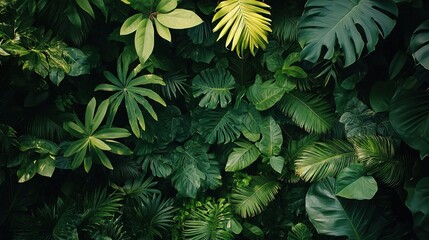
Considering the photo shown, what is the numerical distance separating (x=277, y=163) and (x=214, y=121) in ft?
1.43

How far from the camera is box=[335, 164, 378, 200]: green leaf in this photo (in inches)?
94.0

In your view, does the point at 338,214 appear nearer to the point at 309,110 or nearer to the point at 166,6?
the point at 309,110

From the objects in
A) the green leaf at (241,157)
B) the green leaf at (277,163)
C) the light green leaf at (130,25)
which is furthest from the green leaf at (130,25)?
the green leaf at (277,163)

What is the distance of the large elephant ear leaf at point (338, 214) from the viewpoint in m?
2.50

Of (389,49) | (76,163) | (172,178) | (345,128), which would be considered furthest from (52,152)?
(389,49)

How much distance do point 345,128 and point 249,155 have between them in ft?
1.77

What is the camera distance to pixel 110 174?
2.95 metres

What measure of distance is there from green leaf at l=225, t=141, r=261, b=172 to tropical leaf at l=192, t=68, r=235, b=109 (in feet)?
0.88

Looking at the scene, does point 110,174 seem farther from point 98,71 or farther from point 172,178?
point 98,71

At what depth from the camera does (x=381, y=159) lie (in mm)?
2426

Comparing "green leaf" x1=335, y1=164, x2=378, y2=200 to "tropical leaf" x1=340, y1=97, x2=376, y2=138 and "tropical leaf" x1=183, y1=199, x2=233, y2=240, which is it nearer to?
"tropical leaf" x1=340, y1=97, x2=376, y2=138

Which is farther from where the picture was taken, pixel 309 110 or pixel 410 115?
pixel 309 110

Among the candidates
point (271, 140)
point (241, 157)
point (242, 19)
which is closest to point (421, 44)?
point (242, 19)

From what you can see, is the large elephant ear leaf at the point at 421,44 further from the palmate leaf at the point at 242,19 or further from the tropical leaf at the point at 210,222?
the tropical leaf at the point at 210,222
